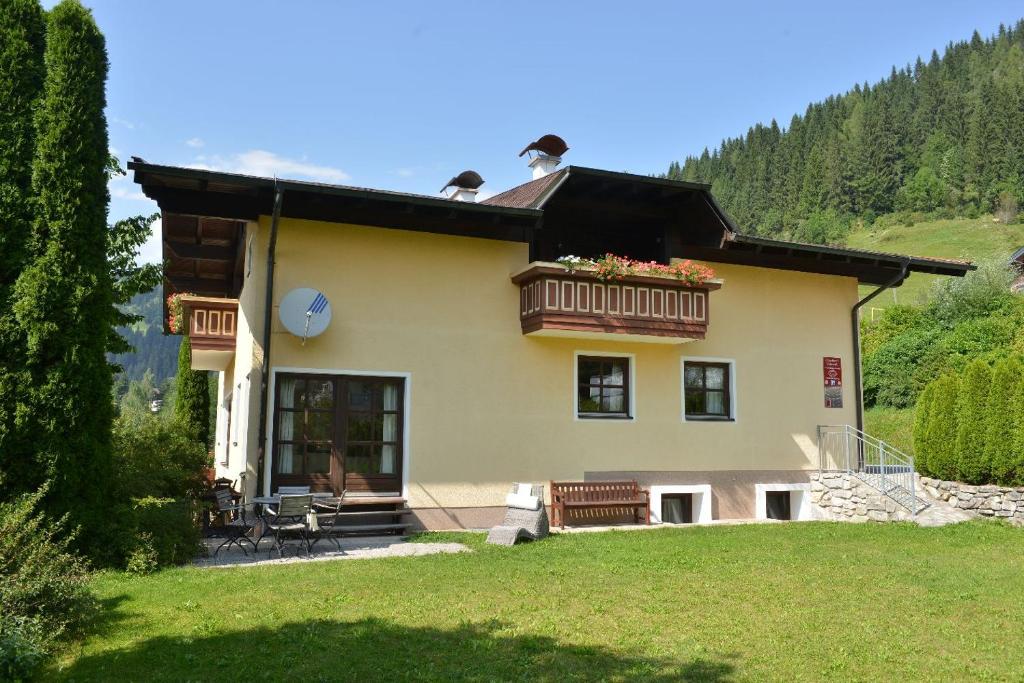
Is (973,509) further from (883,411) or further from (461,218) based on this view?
(883,411)

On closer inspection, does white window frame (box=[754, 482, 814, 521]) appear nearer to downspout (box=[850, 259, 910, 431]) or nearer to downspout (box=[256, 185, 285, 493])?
downspout (box=[850, 259, 910, 431])

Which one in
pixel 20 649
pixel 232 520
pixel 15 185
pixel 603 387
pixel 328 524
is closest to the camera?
pixel 20 649

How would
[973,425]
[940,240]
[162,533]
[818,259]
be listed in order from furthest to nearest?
[940,240], [818,259], [973,425], [162,533]

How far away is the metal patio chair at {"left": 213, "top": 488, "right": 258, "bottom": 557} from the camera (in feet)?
34.5

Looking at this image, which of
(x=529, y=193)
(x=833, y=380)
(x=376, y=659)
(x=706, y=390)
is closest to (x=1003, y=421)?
(x=833, y=380)

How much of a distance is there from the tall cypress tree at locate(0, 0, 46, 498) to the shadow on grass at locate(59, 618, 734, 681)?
140 inches

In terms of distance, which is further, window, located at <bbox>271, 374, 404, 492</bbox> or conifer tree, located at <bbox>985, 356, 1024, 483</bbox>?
conifer tree, located at <bbox>985, 356, 1024, 483</bbox>

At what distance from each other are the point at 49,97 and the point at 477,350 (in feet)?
22.2

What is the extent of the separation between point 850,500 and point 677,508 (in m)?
3.03

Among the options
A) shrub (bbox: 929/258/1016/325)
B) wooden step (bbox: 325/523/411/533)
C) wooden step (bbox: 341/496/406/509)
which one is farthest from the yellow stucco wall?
shrub (bbox: 929/258/1016/325)

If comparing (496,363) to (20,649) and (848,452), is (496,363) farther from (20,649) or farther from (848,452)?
(20,649)

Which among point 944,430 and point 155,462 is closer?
point 155,462

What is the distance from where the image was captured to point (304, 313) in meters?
11.9

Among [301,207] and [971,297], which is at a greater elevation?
[971,297]
